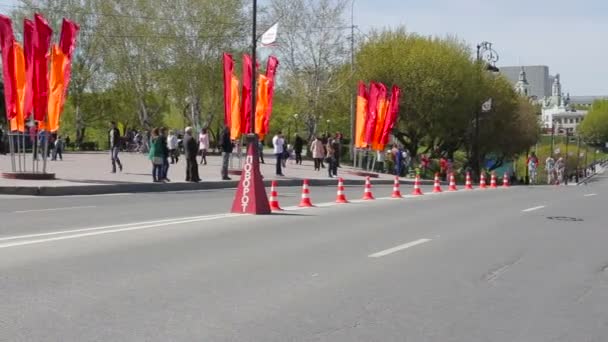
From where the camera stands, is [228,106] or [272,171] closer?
[228,106]

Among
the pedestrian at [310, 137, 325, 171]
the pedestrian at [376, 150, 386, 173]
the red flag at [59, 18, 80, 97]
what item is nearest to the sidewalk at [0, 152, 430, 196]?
the pedestrian at [310, 137, 325, 171]

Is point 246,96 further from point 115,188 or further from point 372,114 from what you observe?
point 372,114

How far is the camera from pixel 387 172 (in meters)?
53.5

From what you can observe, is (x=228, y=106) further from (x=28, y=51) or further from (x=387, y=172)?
(x=387, y=172)

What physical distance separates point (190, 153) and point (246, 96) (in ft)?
16.1

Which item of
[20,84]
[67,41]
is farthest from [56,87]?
[67,41]

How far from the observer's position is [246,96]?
32.5 meters

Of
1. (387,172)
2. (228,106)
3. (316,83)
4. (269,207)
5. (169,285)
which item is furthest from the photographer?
(316,83)

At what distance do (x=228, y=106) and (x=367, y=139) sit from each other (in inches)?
437

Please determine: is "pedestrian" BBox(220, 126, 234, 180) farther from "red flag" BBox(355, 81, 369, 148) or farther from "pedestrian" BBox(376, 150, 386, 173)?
"pedestrian" BBox(376, 150, 386, 173)

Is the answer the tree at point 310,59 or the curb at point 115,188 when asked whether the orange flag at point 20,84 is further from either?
the tree at point 310,59

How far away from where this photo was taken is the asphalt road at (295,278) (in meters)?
6.89

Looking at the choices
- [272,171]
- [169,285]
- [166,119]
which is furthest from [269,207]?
[166,119]

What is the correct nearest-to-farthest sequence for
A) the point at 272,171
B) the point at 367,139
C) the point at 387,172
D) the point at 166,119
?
the point at 272,171 → the point at 367,139 → the point at 387,172 → the point at 166,119
